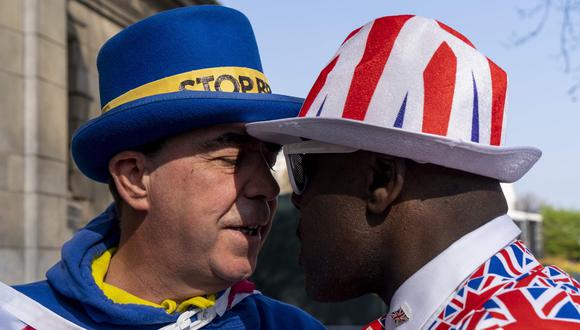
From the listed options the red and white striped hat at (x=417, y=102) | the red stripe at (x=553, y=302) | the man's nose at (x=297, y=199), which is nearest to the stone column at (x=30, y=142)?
the man's nose at (x=297, y=199)

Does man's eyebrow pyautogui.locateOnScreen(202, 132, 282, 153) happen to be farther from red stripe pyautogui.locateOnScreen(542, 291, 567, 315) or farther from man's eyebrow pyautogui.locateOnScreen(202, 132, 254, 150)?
red stripe pyautogui.locateOnScreen(542, 291, 567, 315)

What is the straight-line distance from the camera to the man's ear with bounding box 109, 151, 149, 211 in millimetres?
2865

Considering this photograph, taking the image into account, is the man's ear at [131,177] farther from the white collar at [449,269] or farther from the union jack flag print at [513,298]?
the union jack flag print at [513,298]

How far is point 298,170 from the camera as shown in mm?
2520

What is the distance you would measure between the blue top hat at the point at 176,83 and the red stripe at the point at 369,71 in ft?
2.10

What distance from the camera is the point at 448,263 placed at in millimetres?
2014

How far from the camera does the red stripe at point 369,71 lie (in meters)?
2.16

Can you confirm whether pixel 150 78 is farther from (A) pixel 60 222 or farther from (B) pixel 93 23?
(B) pixel 93 23

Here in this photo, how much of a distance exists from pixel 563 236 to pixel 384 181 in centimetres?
5644

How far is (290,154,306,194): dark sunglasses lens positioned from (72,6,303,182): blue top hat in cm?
35

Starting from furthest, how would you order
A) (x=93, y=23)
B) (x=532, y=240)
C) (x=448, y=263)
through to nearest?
(x=532, y=240)
(x=93, y=23)
(x=448, y=263)

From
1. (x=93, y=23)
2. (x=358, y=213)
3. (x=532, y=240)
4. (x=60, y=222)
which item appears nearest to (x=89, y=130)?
(x=358, y=213)

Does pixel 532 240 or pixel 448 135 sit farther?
pixel 532 240

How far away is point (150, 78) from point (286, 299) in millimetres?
6450
